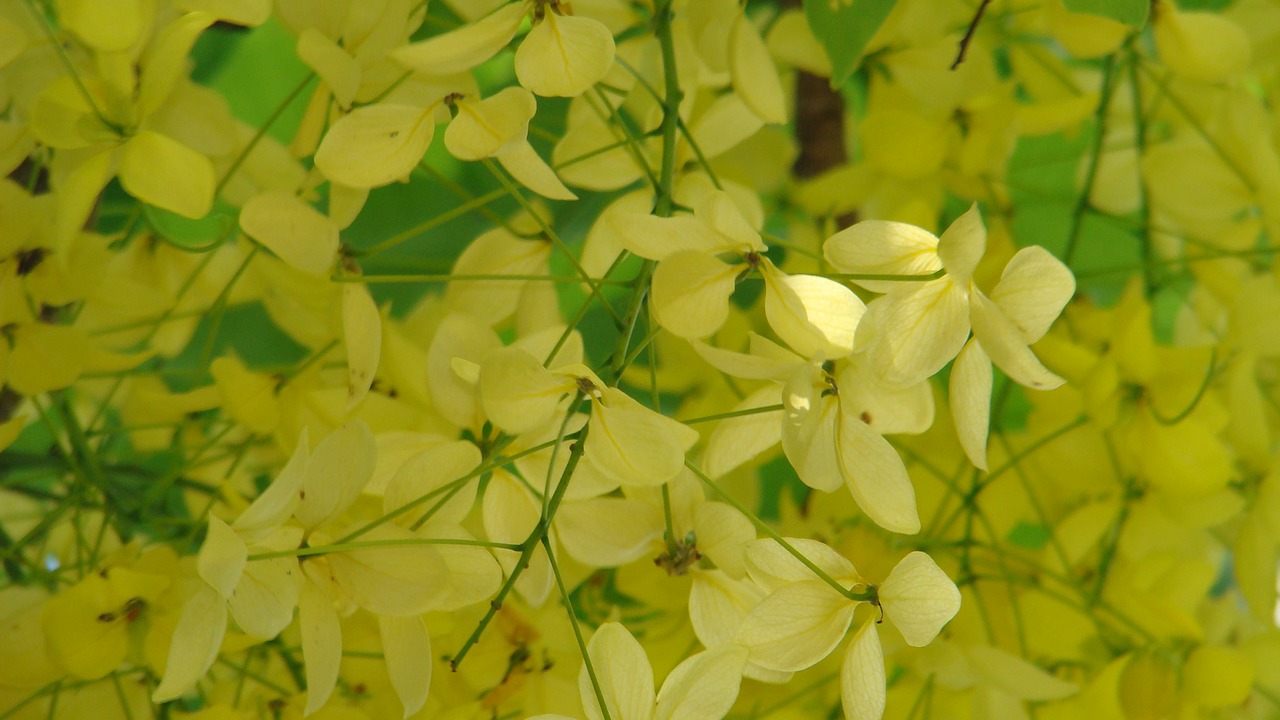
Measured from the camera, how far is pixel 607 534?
32 cm

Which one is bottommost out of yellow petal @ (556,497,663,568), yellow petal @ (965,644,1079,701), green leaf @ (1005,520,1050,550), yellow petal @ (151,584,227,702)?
green leaf @ (1005,520,1050,550)

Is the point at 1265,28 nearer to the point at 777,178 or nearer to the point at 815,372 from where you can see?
the point at 777,178

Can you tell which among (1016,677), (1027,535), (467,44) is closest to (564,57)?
(467,44)

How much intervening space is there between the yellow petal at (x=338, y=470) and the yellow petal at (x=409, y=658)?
0.03 metres

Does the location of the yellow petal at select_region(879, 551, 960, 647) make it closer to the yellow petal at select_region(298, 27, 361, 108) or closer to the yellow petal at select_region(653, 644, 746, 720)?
the yellow petal at select_region(653, 644, 746, 720)

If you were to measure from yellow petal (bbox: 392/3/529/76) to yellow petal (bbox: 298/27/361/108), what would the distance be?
0.03 metres

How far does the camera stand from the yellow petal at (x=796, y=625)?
279 mm

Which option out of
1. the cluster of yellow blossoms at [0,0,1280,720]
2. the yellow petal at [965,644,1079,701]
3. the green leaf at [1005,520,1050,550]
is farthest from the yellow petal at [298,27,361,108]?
the green leaf at [1005,520,1050,550]

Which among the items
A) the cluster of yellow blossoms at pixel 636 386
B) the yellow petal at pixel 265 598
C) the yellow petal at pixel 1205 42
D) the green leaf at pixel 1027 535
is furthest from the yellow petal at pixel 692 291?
the green leaf at pixel 1027 535

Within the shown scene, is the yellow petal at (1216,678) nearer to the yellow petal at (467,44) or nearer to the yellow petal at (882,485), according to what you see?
the yellow petal at (882,485)

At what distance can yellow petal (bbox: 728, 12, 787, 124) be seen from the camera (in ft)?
1.13

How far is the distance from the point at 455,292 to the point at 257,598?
0.41 ft

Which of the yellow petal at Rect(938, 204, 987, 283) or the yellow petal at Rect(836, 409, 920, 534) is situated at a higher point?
the yellow petal at Rect(938, 204, 987, 283)

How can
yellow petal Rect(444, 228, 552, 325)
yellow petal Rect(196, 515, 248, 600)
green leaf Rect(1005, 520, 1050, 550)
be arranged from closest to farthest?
yellow petal Rect(196, 515, 248, 600) < yellow petal Rect(444, 228, 552, 325) < green leaf Rect(1005, 520, 1050, 550)
